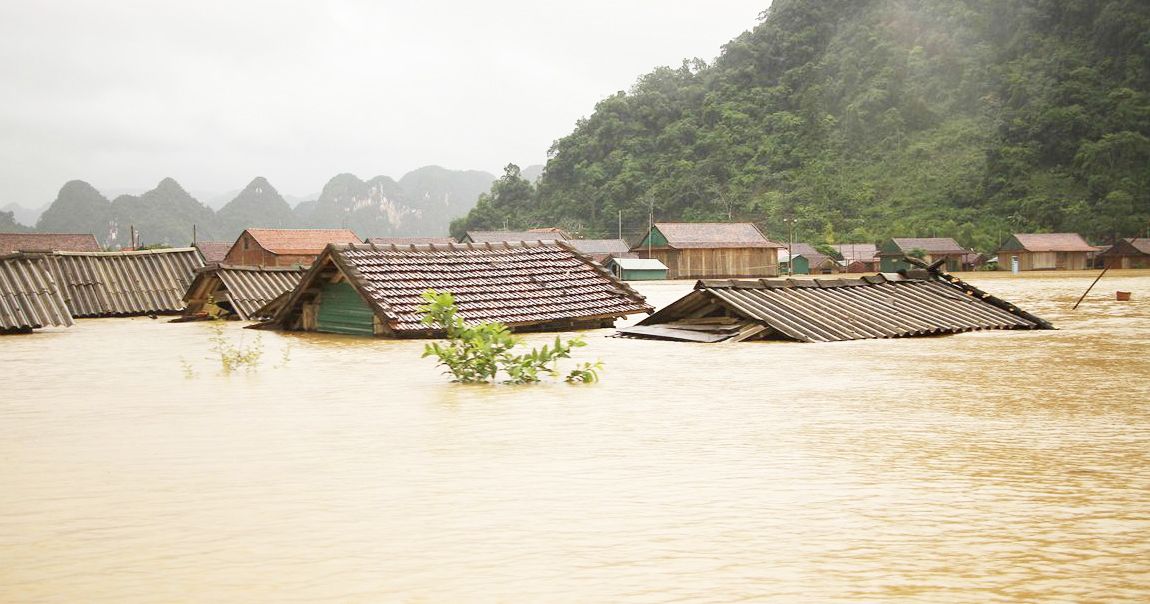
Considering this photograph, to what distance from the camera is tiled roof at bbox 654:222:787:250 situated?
69.9 metres

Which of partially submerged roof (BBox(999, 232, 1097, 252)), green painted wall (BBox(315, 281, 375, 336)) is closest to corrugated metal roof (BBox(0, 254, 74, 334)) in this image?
green painted wall (BBox(315, 281, 375, 336))

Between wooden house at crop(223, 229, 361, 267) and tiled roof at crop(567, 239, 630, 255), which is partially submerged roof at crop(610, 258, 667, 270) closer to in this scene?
tiled roof at crop(567, 239, 630, 255)

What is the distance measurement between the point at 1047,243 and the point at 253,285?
6222 cm

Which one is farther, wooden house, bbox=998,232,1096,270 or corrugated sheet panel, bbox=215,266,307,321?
wooden house, bbox=998,232,1096,270

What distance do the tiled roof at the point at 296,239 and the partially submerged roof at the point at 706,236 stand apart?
20.3 metres

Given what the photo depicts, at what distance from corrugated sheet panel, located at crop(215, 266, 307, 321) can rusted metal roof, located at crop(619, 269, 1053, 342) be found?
983 cm

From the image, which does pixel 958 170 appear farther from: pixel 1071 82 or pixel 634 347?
pixel 634 347

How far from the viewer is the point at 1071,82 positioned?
3423 inches

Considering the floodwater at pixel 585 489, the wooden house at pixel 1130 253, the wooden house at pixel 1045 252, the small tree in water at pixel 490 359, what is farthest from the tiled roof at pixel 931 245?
the small tree in water at pixel 490 359

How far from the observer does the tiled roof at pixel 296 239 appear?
65625 mm

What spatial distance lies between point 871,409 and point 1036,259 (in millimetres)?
69230

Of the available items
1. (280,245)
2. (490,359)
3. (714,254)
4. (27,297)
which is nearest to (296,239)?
(280,245)

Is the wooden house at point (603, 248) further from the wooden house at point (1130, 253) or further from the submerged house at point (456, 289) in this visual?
the submerged house at point (456, 289)

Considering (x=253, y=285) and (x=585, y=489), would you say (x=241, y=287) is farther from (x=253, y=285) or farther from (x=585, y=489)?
(x=585, y=489)
